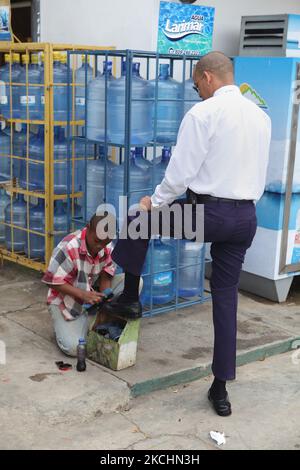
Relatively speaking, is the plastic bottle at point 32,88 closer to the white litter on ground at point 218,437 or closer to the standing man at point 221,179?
the standing man at point 221,179

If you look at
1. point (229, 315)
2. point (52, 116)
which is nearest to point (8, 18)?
point (52, 116)

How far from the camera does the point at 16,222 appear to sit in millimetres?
5871

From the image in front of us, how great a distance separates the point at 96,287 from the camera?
180 inches

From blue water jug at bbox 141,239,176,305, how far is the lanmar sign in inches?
66.3

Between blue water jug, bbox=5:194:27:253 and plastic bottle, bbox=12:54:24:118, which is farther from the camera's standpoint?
blue water jug, bbox=5:194:27:253

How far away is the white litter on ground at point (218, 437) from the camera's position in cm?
355

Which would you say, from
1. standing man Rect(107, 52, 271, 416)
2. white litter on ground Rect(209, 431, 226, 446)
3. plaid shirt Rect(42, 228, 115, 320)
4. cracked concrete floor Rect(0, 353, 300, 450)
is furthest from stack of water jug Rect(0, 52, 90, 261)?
white litter on ground Rect(209, 431, 226, 446)

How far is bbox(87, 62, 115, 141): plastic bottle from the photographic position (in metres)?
4.86

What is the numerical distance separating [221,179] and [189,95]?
5.46 feet

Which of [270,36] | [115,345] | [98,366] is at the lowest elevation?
[98,366]

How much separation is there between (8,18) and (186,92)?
200 cm

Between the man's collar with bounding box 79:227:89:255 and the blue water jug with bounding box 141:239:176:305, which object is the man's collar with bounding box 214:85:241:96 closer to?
the man's collar with bounding box 79:227:89:255

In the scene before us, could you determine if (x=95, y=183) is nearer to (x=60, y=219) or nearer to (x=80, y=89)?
(x=60, y=219)

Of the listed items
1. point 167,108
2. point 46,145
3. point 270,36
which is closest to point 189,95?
point 167,108
